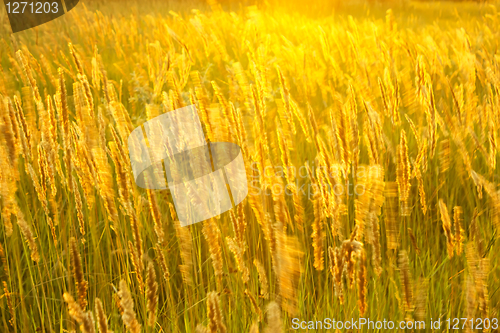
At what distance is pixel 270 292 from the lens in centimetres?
87

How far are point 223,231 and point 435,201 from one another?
2.54 ft

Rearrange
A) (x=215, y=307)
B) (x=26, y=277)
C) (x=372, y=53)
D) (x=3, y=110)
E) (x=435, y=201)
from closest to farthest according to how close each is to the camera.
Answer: (x=215, y=307), (x=3, y=110), (x=26, y=277), (x=435, y=201), (x=372, y=53)

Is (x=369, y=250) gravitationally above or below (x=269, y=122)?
below

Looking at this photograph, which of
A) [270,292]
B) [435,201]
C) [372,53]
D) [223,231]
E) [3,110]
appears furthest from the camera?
[372,53]

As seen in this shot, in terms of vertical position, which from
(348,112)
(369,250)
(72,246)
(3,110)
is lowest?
(369,250)

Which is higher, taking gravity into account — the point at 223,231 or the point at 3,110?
the point at 3,110

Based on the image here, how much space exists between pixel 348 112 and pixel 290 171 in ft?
0.63

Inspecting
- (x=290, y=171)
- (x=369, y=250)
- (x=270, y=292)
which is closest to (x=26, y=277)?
(x=270, y=292)

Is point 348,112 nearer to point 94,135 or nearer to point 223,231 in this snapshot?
point 223,231

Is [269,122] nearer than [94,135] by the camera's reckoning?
No

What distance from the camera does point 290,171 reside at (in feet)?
2.74

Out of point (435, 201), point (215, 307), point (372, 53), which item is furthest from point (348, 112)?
point (372, 53)

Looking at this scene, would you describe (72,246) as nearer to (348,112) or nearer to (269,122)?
(348,112)

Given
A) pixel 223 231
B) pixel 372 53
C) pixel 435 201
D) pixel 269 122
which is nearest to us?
pixel 223 231
